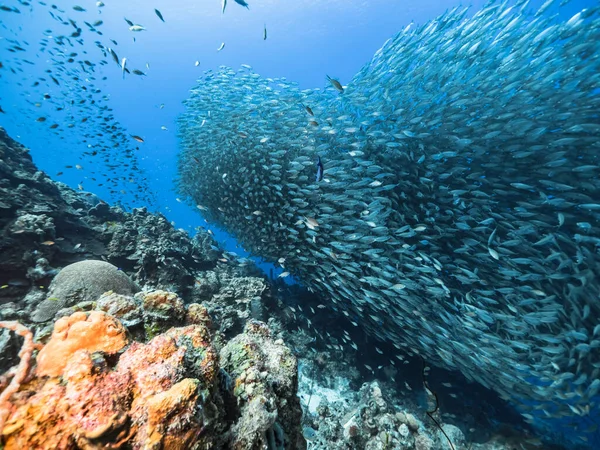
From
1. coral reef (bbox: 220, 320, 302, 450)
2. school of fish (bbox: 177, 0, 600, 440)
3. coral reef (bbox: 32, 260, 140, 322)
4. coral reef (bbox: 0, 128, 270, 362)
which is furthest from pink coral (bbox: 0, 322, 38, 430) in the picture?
school of fish (bbox: 177, 0, 600, 440)

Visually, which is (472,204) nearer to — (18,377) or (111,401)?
(111,401)

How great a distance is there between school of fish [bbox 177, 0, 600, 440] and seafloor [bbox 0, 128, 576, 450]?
1795mm

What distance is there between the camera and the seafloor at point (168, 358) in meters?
1.50

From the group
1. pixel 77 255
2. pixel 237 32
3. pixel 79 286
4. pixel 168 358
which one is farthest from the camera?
pixel 237 32

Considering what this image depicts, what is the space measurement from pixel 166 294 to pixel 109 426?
1996mm

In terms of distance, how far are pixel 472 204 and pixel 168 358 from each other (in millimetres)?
9257

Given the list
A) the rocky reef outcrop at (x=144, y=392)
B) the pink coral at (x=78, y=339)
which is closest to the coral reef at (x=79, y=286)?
the rocky reef outcrop at (x=144, y=392)

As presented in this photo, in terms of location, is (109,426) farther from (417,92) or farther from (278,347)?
(417,92)

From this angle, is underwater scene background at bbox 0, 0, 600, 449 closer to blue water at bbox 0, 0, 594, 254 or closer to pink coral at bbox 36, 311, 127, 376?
pink coral at bbox 36, 311, 127, 376

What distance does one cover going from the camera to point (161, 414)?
1509 mm

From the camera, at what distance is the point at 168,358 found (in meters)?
1.94

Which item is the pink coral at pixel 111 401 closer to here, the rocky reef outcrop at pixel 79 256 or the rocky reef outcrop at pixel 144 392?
the rocky reef outcrop at pixel 144 392

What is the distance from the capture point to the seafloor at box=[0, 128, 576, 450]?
150 centimetres

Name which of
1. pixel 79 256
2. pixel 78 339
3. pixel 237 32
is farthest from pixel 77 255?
pixel 237 32
